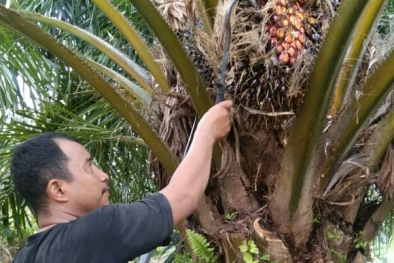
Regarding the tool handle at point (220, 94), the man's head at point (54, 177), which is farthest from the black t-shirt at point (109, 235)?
the tool handle at point (220, 94)

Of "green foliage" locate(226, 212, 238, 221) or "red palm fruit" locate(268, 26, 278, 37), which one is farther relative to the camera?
"green foliage" locate(226, 212, 238, 221)

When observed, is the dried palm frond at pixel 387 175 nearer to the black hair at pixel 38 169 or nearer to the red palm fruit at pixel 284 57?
the red palm fruit at pixel 284 57

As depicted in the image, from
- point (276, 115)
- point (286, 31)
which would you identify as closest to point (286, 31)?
point (286, 31)

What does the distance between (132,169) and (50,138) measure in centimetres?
199

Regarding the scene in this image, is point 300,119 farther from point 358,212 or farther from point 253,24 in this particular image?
point 358,212

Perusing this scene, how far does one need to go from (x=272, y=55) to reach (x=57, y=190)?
0.81 metres

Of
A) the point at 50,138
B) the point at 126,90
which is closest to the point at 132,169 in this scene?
the point at 126,90

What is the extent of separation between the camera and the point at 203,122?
1.59m

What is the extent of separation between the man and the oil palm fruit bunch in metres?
0.32

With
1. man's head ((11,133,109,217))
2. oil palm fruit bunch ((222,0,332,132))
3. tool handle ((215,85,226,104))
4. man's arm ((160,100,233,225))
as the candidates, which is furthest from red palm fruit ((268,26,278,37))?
man's head ((11,133,109,217))

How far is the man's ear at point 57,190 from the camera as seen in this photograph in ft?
4.53

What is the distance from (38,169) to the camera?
1390 millimetres

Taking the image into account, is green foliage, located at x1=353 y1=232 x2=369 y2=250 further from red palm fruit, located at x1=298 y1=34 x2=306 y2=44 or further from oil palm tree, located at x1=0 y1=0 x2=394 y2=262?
red palm fruit, located at x1=298 y1=34 x2=306 y2=44

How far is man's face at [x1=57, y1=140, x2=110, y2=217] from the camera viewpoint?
140cm
